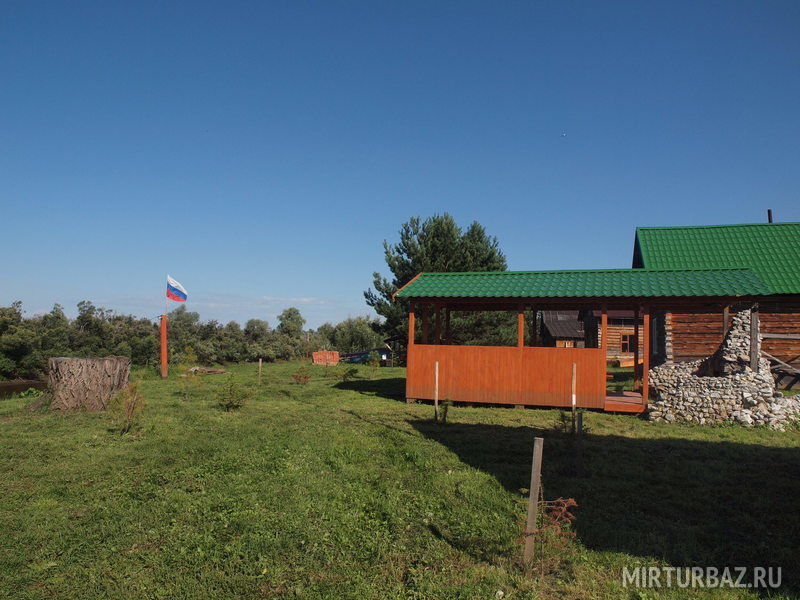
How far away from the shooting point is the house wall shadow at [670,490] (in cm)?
515

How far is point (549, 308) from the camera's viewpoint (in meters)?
16.7

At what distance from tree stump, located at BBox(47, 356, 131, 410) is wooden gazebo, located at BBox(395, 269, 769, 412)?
27.7ft

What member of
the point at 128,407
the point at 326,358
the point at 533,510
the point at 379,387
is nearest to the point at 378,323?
the point at 326,358

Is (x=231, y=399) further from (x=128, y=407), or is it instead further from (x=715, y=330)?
(x=715, y=330)

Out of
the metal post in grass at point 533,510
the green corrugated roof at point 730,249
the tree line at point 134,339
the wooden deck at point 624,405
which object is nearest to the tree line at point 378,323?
the tree line at point 134,339

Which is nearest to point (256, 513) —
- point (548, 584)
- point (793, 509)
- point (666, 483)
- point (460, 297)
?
point (548, 584)

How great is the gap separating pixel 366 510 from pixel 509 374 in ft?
31.5

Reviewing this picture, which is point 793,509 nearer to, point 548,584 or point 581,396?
point 548,584

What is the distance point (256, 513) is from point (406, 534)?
70.9 inches

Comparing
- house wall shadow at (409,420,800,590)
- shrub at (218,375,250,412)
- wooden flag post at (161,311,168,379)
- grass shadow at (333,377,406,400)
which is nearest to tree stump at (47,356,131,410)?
shrub at (218,375,250,412)

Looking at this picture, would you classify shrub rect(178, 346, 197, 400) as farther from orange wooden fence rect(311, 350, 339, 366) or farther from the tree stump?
orange wooden fence rect(311, 350, 339, 366)

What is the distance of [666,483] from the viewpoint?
7.32 meters

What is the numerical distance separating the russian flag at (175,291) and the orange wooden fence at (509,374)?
42.2ft

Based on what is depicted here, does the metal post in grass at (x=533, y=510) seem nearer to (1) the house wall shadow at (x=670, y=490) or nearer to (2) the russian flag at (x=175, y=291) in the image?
(1) the house wall shadow at (x=670, y=490)
